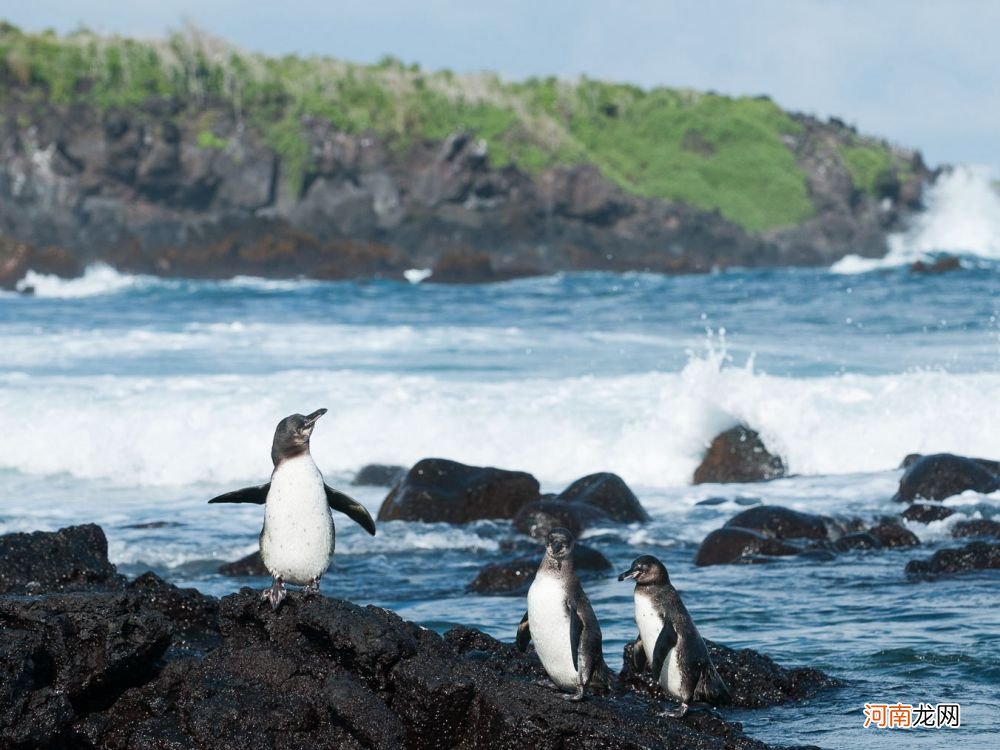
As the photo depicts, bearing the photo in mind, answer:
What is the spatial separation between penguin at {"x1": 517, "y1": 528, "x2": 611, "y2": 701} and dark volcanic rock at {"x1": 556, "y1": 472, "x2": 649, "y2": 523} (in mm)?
5849

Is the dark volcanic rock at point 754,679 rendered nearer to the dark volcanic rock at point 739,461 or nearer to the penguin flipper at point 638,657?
the penguin flipper at point 638,657

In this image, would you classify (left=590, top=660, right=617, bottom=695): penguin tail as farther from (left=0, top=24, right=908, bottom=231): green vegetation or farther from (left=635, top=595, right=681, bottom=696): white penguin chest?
(left=0, top=24, right=908, bottom=231): green vegetation

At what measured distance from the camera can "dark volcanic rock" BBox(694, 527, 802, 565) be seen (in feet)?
33.6

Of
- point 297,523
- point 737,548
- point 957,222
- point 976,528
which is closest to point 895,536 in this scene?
point 976,528

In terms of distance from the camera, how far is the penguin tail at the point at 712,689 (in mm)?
6277

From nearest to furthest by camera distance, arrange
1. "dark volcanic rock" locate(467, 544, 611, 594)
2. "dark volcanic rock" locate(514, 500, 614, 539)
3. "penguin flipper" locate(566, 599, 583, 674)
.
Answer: "penguin flipper" locate(566, 599, 583, 674)
"dark volcanic rock" locate(467, 544, 611, 594)
"dark volcanic rock" locate(514, 500, 614, 539)

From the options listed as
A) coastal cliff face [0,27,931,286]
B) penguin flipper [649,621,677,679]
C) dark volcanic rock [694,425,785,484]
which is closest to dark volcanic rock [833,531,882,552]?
dark volcanic rock [694,425,785,484]

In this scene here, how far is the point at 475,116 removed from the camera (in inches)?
2527

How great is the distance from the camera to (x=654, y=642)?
6.34 metres

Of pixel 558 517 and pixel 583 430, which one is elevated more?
pixel 583 430

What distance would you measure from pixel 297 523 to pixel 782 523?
5.96 metres

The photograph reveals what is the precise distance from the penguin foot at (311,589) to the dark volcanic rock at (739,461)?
9.05m

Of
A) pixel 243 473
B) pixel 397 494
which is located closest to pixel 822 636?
pixel 397 494

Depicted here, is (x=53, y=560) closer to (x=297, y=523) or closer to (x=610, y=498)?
(x=297, y=523)
